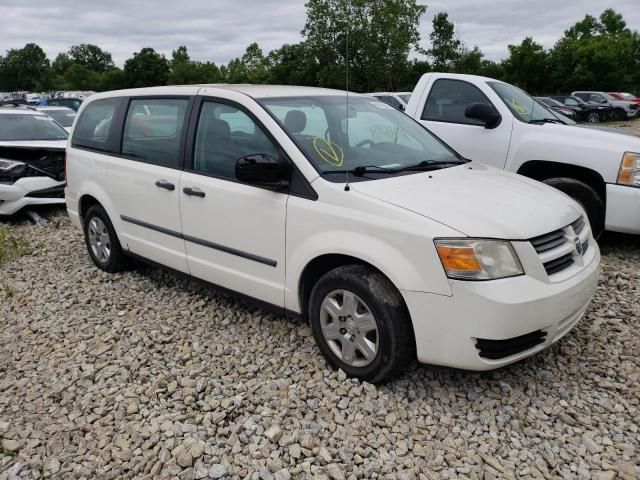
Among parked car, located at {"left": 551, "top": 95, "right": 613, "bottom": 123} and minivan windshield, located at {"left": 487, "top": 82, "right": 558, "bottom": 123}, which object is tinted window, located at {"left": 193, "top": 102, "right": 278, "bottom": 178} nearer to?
minivan windshield, located at {"left": 487, "top": 82, "right": 558, "bottom": 123}

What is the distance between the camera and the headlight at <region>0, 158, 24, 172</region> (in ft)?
24.5

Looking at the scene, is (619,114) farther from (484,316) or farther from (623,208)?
(484,316)

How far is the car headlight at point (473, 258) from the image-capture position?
9.11 feet

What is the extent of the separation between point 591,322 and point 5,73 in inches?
4567

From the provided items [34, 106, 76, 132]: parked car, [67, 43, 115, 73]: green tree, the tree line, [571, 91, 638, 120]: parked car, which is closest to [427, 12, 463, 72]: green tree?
the tree line

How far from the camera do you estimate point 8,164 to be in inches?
296

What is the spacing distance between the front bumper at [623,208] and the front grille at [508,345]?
270cm

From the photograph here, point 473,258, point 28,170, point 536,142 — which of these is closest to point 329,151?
point 473,258

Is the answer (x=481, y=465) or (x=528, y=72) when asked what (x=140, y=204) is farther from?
(x=528, y=72)

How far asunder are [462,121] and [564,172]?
1.18 m

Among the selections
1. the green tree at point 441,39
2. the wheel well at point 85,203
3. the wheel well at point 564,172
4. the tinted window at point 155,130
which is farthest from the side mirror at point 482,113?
the green tree at point 441,39

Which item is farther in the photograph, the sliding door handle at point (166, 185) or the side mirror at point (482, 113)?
the side mirror at point (482, 113)

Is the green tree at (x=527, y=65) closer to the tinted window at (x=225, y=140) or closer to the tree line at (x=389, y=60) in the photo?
the tree line at (x=389, y=60)

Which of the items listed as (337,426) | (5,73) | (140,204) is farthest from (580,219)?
(5,73)
